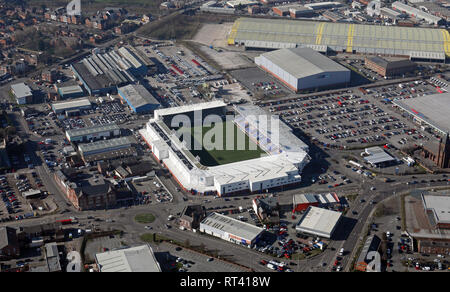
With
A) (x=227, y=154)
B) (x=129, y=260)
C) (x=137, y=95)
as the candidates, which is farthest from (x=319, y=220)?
(x=137, y=95)

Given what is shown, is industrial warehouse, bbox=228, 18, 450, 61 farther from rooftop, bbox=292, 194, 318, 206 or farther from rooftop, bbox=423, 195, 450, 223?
rooftop, bbox=292, 194, 318, 206

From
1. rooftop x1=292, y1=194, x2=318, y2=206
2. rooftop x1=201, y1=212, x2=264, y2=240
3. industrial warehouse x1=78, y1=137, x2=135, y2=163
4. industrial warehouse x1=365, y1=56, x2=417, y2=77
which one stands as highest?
industrial warehouse x1=365, y1=56, x2=417, y2=77

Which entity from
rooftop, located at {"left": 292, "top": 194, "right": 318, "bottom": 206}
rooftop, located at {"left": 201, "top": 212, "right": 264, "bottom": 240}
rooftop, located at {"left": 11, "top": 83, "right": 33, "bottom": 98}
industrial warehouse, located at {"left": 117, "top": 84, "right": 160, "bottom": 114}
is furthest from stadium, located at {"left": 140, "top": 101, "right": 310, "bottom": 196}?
rooftop, located at {"left": 11, "top": 83, "right": 33, "bottom": 98}

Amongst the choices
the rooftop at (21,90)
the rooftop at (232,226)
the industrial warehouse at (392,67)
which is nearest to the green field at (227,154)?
the rooftop at (232,226)

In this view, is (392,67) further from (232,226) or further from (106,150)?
(232,226)

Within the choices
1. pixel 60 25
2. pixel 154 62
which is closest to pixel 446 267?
pixel 154 62

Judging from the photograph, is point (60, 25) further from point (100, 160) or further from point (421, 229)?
point (421, 229)
